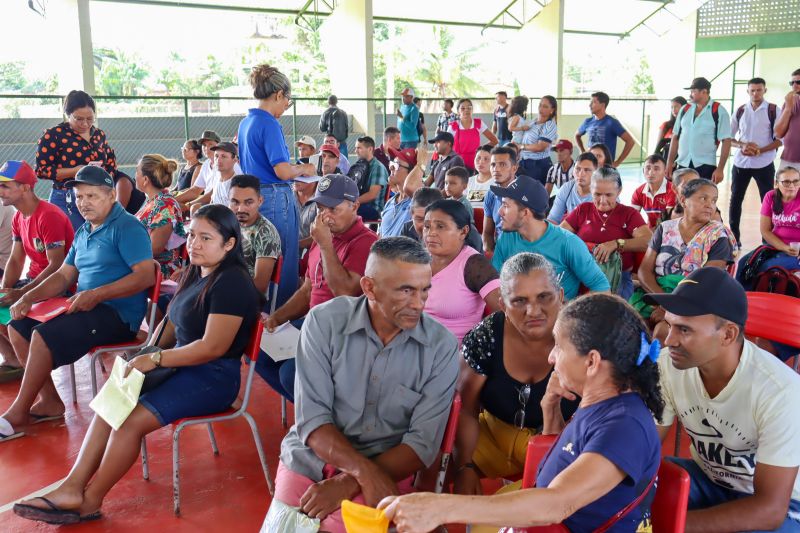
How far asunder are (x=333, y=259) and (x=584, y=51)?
72.3 ft

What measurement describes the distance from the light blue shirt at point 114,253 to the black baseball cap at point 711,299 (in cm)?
272

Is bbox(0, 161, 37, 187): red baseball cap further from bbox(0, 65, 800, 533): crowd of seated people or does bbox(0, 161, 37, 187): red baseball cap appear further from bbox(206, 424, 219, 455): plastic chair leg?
bbox(206, 424, 219, 455): plastic chair leg

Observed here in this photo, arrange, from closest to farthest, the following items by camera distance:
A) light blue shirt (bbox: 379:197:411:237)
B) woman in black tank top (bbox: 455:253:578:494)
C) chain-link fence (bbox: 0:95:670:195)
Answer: woman in black tank top (bbox: 455:253:578:494) → light blue shirt (bbox: 379:197:411:237) → chain-link fence (bbox: 0:95:670:195)

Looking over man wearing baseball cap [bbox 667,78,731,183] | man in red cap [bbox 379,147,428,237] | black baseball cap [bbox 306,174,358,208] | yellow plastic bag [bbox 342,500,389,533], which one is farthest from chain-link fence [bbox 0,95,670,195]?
yellow plastic bag [bbox 342,500,389,533]

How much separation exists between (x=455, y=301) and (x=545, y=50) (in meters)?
15.5

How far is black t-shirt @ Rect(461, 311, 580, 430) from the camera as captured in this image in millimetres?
2391

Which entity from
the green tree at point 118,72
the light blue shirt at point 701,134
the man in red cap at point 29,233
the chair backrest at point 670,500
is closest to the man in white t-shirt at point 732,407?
the chair backrest at point 670,500

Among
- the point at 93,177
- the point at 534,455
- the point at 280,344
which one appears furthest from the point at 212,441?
the point at 534,455

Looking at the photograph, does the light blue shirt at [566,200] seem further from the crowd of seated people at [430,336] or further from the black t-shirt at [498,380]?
the black t-shirt at [498,380]

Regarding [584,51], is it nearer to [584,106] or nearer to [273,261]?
[584,106]

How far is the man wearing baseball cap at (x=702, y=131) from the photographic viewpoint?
23.1 ft

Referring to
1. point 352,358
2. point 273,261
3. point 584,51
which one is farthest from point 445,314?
point 584,51

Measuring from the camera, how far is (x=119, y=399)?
2734 mm

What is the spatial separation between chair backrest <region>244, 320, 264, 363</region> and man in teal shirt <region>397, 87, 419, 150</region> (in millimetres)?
8214
